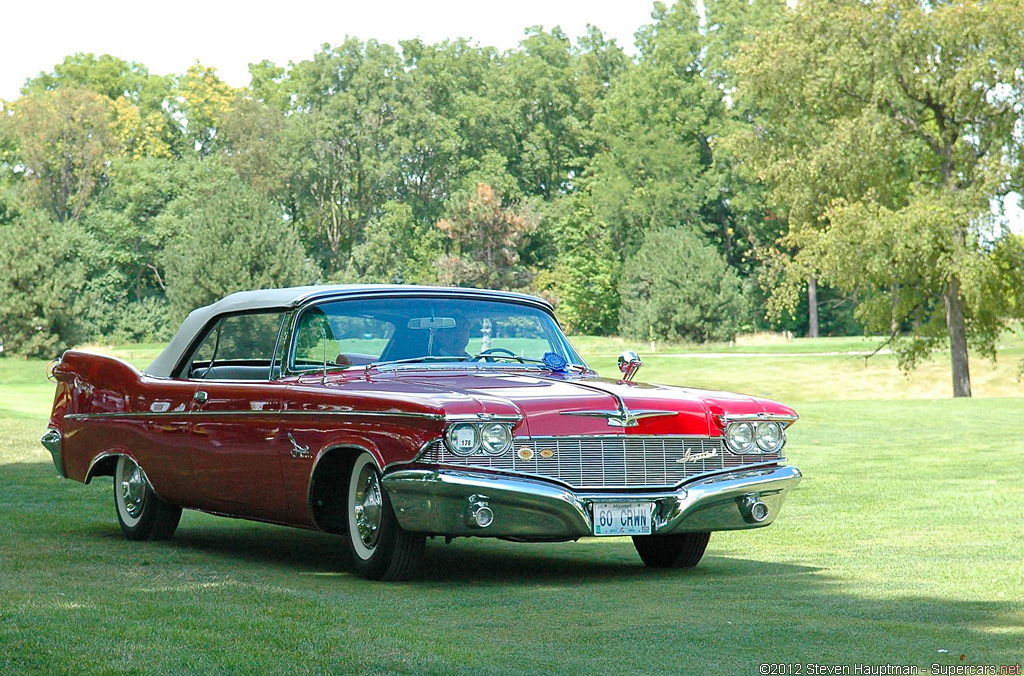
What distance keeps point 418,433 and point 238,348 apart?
2557 millimetres

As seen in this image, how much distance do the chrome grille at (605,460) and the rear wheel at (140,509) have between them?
301 cm

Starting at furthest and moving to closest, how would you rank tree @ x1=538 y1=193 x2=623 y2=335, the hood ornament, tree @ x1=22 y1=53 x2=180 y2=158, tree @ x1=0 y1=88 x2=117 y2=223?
tree @ x1=22 y1=53 x2=180 y2=158, tree @ x1=0 y1=88 x2=117 y2=223, tree @ x1=538 y1=193 x2=623 y2=335, the hood ornament

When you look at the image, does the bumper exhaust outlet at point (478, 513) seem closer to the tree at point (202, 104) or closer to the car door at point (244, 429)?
the car door at point (244, 429)

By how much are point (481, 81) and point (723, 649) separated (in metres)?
100

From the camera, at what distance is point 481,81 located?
342 feet

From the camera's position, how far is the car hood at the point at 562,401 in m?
7.48

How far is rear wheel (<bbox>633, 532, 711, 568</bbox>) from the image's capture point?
27.9 ft

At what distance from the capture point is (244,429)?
340 inches

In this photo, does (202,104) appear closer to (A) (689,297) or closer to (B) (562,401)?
(A) (689,297)

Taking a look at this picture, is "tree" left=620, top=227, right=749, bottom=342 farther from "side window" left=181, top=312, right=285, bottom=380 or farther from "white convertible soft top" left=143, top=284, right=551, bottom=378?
"side window" left=181, top=312, right=285, bottom=380

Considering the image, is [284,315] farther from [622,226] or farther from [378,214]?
[378,214]

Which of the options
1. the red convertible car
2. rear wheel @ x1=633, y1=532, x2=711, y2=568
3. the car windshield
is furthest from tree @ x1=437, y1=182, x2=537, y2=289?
rear wheel @ x1=633, y1=532, x2=711, y2=568

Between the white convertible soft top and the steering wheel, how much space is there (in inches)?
14.7

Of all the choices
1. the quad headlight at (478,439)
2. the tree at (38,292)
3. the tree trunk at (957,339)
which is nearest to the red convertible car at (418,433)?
the quad headlight at (478,439)
